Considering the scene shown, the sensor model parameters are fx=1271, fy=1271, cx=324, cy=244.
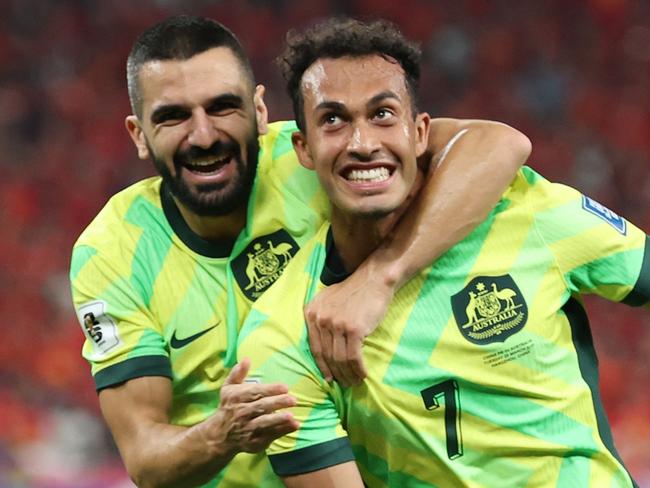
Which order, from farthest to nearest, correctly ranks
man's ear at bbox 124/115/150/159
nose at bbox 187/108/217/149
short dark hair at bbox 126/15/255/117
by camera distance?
man's ear at bbox 124/115/150/159
short dark hair at bbox 126/15/255/117
nose at bbox 187/108/217/149

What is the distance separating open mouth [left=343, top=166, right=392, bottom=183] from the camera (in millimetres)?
2785

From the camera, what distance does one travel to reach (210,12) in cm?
707

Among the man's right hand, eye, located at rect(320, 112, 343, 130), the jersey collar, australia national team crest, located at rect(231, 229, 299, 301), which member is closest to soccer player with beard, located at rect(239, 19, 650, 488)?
eye, located at rect(320, 112, 343, 130)

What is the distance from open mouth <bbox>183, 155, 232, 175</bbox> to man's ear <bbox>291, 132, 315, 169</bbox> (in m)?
0.27

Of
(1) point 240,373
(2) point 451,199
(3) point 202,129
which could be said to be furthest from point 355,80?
(1) point 240,373

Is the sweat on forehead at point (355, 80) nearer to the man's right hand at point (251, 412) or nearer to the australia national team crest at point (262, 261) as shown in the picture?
the australia national team crest at point (262, 261)

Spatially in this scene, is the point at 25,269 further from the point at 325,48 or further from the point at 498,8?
the point at 325,48

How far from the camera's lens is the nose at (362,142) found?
2.77 m

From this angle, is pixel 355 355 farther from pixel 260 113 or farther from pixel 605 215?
pixel 260 113

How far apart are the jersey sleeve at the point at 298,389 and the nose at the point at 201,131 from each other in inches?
20.1

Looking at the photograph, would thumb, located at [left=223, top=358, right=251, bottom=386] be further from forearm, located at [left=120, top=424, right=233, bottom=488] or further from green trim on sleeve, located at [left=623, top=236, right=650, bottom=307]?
green trim on sleeve, located at [left=623, top=236, right=650, bottom=307]

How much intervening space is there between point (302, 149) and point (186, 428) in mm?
746

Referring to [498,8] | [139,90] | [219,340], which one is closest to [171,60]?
[139,90]

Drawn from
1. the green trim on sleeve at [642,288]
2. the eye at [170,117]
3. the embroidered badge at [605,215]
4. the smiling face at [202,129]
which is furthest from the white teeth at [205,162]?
the green trim on sleeve at [642,288]
